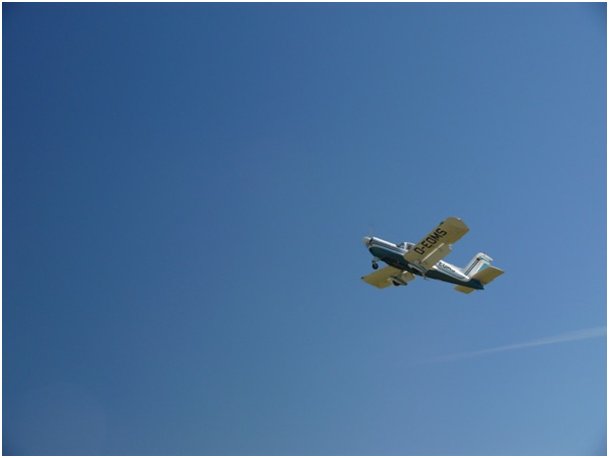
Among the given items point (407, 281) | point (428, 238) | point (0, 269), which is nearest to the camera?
point (0, 269)

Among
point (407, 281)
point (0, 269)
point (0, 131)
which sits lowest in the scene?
point (0, 269)

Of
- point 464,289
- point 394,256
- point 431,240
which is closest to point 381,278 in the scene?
point 394,256

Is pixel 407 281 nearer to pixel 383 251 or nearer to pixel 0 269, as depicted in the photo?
pixel 383 251

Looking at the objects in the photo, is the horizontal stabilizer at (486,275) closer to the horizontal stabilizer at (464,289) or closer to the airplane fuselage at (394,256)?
the horizontal stabilizer at (464,289)

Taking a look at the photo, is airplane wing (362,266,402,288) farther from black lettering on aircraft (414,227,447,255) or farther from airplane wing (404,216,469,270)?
black lettering on aircraft (414,227,447,255)

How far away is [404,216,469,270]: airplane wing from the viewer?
36062 millimetres

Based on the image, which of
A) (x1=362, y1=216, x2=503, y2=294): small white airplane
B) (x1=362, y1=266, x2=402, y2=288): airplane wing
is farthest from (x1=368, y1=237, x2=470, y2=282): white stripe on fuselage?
(x1=362, y1=266, x2=402, y2=288): airplane wing

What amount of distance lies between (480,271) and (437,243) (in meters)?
4.61

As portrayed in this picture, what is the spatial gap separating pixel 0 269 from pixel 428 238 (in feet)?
68.3

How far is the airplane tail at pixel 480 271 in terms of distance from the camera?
3991 cm

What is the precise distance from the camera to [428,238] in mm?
37000

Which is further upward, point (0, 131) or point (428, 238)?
point (0, 131)

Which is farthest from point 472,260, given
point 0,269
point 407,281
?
point 0,269

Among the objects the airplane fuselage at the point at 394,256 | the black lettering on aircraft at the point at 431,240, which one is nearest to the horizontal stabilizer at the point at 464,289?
the airplane fuselage at the point at 394,256
